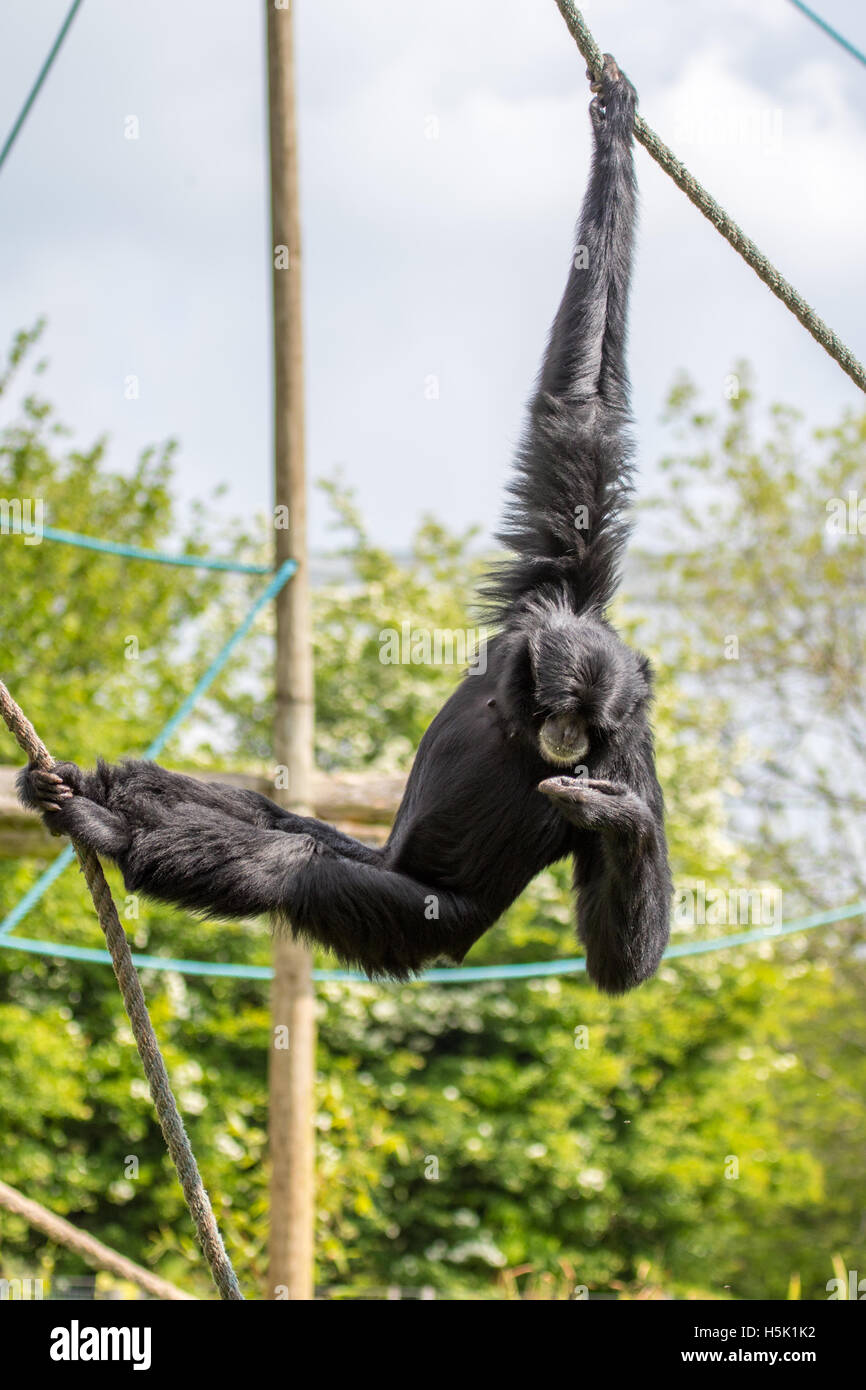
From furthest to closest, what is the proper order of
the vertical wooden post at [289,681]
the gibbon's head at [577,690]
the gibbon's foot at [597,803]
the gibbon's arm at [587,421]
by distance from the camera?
the vertical wooden post at [289,681]
the gibbon's arm at [587,421]
the gibbon's head at [577,690]
the gibbon's foot at [597,803]

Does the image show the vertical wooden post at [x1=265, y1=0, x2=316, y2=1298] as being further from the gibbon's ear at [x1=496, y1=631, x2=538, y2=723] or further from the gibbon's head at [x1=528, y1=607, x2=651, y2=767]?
the gibbon's head at [x1=528, y1=607, x2=651, y2=767]

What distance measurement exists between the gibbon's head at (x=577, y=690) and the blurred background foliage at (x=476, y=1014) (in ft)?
18.2

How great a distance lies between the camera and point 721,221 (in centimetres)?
409

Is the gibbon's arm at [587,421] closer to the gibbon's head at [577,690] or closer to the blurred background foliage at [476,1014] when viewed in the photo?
the gibbon's head at [577,690]

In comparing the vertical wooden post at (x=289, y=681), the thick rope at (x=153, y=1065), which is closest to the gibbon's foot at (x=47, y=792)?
the thick rope at (x=153, y=1065)

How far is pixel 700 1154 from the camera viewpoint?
12.1m

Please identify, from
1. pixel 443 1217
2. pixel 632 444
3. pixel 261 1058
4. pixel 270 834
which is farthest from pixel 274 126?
pixel 443 1217

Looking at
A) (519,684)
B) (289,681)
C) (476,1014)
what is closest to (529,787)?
(519,684)

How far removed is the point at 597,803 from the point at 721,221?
1797 millimetres

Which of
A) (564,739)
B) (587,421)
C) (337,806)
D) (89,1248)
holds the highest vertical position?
(587,421)

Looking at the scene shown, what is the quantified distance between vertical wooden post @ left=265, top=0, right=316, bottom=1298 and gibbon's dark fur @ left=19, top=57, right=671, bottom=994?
2.89m

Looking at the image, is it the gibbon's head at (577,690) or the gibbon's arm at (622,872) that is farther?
the gibbon's head at (577,690)

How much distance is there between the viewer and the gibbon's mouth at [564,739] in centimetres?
384

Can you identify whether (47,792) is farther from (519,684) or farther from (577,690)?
(577,690)
